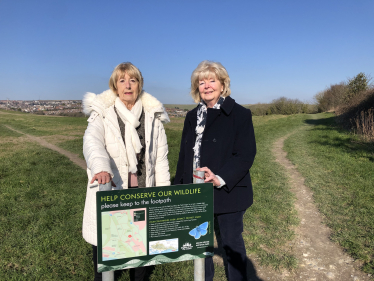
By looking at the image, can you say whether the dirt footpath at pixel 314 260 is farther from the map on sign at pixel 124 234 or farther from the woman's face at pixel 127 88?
the woman's face at pixel 127 88

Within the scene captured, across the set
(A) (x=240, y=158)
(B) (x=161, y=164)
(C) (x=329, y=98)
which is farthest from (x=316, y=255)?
(C) (x=329, y=98)

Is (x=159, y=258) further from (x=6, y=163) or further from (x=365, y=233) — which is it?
(x=6, y=163)

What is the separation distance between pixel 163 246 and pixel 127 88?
5.00 ft

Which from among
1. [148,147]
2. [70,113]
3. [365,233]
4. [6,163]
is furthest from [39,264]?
[70,113]

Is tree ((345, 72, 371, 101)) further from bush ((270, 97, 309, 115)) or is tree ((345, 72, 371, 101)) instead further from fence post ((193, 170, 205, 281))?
fence post ((193, 170, 205, 281))

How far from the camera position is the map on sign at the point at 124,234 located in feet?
5.97

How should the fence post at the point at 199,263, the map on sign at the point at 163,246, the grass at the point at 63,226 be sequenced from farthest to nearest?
the grass at the point at 63,226 → the fence post at the point at 199,263 → the map on sign at the point at 163,246

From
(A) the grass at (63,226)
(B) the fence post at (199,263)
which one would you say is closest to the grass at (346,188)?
(A) the grass at (63,226)

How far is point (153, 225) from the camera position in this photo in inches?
75.2

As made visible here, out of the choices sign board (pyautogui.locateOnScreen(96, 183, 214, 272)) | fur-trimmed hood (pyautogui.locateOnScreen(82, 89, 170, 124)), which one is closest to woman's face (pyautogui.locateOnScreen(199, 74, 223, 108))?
fur-trimmed hood (pyautogui.locateOnScreen(82, 89, 170, 124))

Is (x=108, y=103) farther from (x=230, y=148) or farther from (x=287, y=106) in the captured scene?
(x=287, y=106)

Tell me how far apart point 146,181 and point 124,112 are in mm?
720

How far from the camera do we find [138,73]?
2.67 meters

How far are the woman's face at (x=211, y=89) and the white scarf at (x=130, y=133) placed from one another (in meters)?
0.72
